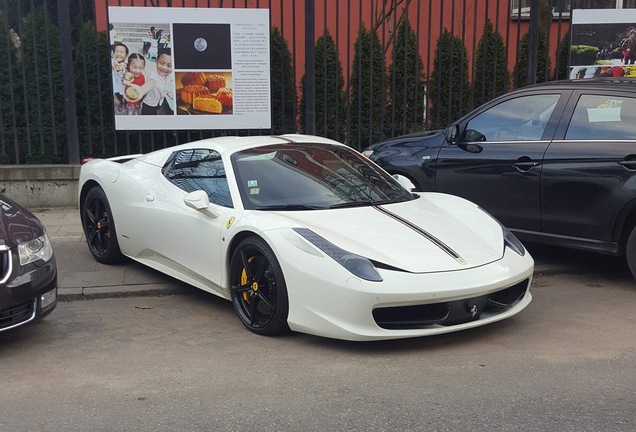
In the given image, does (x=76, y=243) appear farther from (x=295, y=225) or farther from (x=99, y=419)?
(x=99, y=419)

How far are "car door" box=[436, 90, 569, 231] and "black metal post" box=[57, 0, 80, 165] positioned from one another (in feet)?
17.0

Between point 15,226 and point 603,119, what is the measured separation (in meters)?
4.73

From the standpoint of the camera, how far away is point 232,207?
480cm

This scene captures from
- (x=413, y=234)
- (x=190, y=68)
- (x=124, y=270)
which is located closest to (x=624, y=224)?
(x=413, y=234)

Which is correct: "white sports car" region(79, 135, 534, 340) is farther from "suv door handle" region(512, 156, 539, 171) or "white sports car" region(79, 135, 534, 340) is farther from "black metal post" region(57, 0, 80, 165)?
"black metal post" region(57, 0, 80, 165)

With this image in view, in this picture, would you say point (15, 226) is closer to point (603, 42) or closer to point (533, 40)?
point (533, 40)

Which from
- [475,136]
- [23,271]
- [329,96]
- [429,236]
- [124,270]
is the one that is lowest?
[124,270]

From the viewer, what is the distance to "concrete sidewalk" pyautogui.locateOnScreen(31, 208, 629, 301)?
5707 millimetres

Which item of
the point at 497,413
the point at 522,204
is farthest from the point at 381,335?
the point at 522,204

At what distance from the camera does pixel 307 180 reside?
16.7 feet

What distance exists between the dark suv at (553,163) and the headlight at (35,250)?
12.9ft

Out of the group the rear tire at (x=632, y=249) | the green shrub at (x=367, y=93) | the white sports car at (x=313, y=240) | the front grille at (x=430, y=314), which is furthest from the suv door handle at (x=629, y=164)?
the green shrub at (x=367, y=93)

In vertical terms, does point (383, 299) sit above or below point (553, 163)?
below

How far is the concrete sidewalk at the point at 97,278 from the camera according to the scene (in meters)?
5.68
